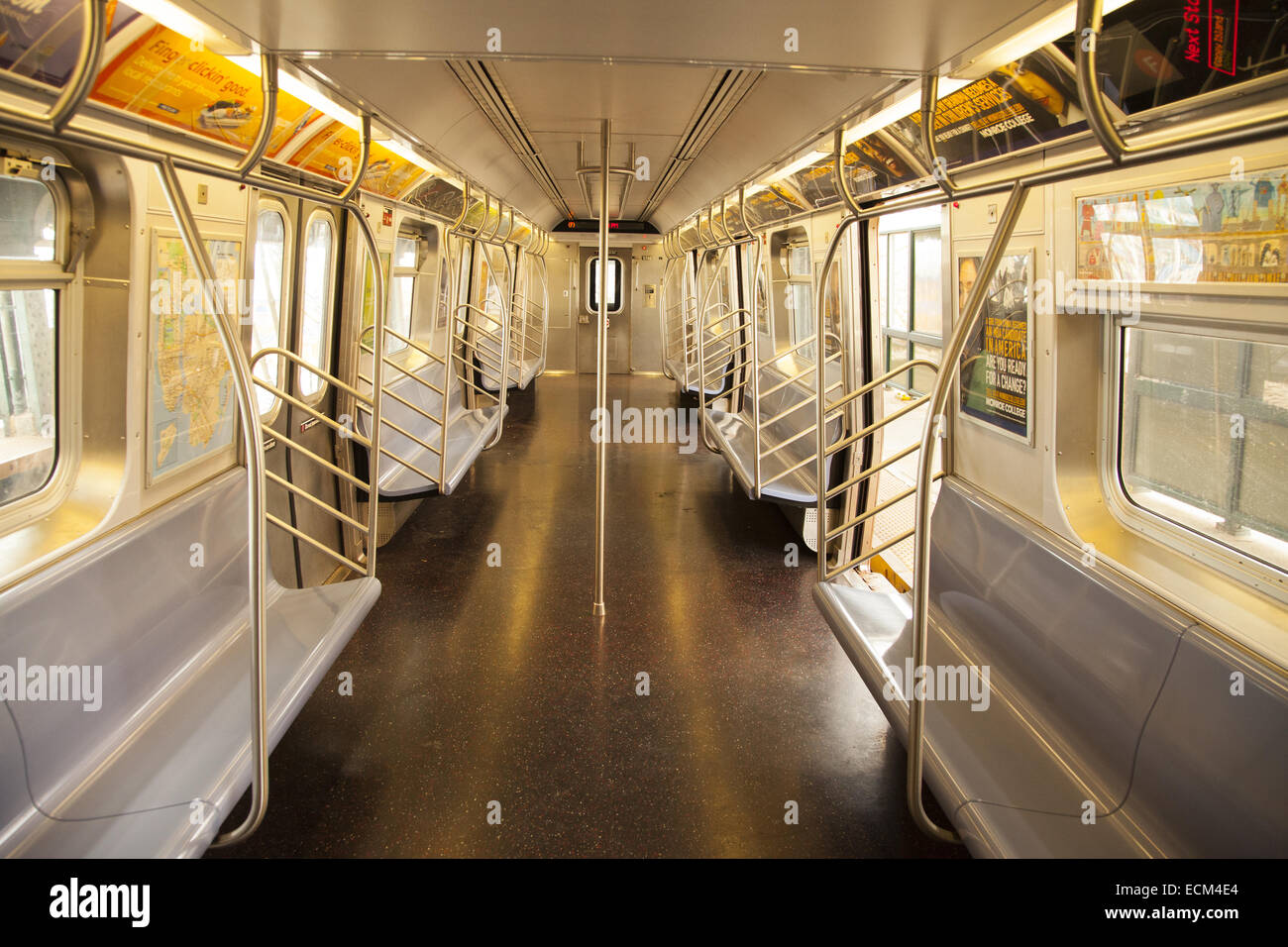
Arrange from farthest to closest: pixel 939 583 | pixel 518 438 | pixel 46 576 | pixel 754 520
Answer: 1. pixel 518 438
2. pixel 754 520
3. pixel 939 583
4. pixel 46 576

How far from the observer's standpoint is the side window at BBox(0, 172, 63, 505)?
2.37 metres

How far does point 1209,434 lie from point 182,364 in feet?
12.3

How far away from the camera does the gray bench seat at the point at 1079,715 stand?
1855 millimetres

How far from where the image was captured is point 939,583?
3.60 metres

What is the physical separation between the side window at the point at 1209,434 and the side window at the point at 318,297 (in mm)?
4451

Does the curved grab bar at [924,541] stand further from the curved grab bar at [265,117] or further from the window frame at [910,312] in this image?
the window frame at [910,312]

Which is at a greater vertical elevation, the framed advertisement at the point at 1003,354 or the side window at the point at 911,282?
the side window at the point at 911,282

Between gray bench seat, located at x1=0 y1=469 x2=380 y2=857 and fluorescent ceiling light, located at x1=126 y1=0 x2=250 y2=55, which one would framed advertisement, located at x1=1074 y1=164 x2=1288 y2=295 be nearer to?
fluorescent ceiling light, located at x1=126 y1=0 x2=250 y2=55

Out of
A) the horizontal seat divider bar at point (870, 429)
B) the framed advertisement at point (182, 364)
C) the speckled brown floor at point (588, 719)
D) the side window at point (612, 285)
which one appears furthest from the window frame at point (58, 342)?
the side window at point (612, 285)

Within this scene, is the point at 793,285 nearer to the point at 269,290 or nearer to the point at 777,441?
A: the point at 777,441
